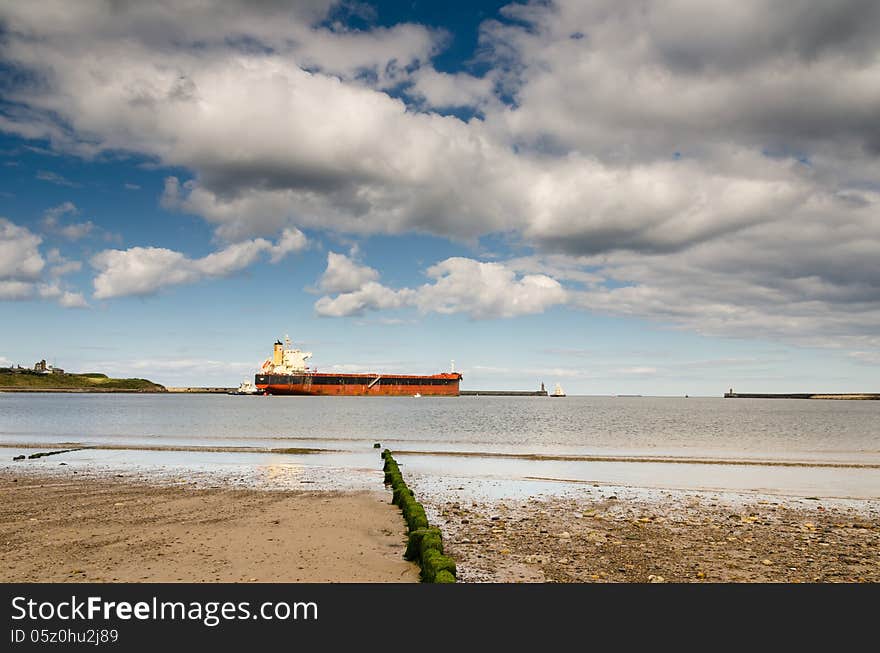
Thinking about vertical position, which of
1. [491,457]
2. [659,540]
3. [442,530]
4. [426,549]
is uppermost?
[426,549]

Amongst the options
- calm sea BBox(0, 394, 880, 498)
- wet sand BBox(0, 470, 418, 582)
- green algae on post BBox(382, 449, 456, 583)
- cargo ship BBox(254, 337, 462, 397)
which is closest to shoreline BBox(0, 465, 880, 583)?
wet sand BBox(0, 470, 418, 582)

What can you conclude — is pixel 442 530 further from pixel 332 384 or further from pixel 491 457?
pixel 332 384

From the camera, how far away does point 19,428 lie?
56281 mm

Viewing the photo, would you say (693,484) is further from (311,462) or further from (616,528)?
(311,462)

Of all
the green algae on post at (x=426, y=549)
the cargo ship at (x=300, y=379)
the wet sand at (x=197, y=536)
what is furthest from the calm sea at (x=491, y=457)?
the cargo ship at (x=300, y=379)

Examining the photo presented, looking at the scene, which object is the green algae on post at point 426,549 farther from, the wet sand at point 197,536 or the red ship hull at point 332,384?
the red ship hull at point 332,384

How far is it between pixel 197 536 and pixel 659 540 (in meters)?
10.2

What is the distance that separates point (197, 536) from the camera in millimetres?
13461

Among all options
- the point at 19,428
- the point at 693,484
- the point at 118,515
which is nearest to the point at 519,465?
the point at 693,484

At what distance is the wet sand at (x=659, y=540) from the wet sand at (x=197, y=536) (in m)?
1.90

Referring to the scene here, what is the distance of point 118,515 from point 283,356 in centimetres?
16414

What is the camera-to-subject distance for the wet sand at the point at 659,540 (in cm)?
1113

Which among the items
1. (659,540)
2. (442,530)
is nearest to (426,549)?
(442,530)

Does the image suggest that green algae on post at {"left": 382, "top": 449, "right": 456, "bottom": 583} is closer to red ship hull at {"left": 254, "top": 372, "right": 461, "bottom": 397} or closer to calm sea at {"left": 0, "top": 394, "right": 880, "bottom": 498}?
calm sea at {"left": 0, "top": 394, "right": 880, "bottom": 498}
